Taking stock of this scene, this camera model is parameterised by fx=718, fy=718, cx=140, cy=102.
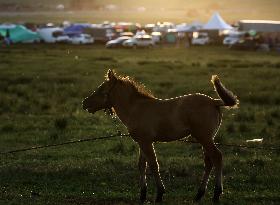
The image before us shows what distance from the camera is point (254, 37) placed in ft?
247

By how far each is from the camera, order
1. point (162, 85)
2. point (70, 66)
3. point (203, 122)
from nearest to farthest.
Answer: point (203, 122), point (162, 85), point (70, 66)

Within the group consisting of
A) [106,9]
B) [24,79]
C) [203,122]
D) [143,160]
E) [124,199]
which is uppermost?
[203,122]

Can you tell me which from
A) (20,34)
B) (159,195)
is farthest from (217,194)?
(20,34)

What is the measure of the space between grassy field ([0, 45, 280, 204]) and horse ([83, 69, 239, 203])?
77 cm

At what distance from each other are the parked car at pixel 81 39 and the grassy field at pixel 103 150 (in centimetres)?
4217

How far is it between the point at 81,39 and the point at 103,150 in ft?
211

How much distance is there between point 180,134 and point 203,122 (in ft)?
1.40

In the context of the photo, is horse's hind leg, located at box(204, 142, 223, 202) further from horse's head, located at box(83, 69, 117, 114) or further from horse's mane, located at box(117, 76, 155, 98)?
horse's head, located at box(83, 69, 117, 114)

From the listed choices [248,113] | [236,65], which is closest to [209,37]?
[236,65]

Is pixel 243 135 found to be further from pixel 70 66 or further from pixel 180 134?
pixel 70 66

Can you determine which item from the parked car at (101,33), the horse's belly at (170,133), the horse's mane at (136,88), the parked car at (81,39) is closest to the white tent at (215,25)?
the parked car at (101,33)

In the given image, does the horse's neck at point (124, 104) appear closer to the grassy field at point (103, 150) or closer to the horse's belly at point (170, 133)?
the horse's belly at point (170, 133)

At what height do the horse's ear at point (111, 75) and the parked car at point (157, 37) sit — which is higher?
the horse's ear at point (111, 75)

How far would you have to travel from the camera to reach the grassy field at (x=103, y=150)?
12.4 metres
